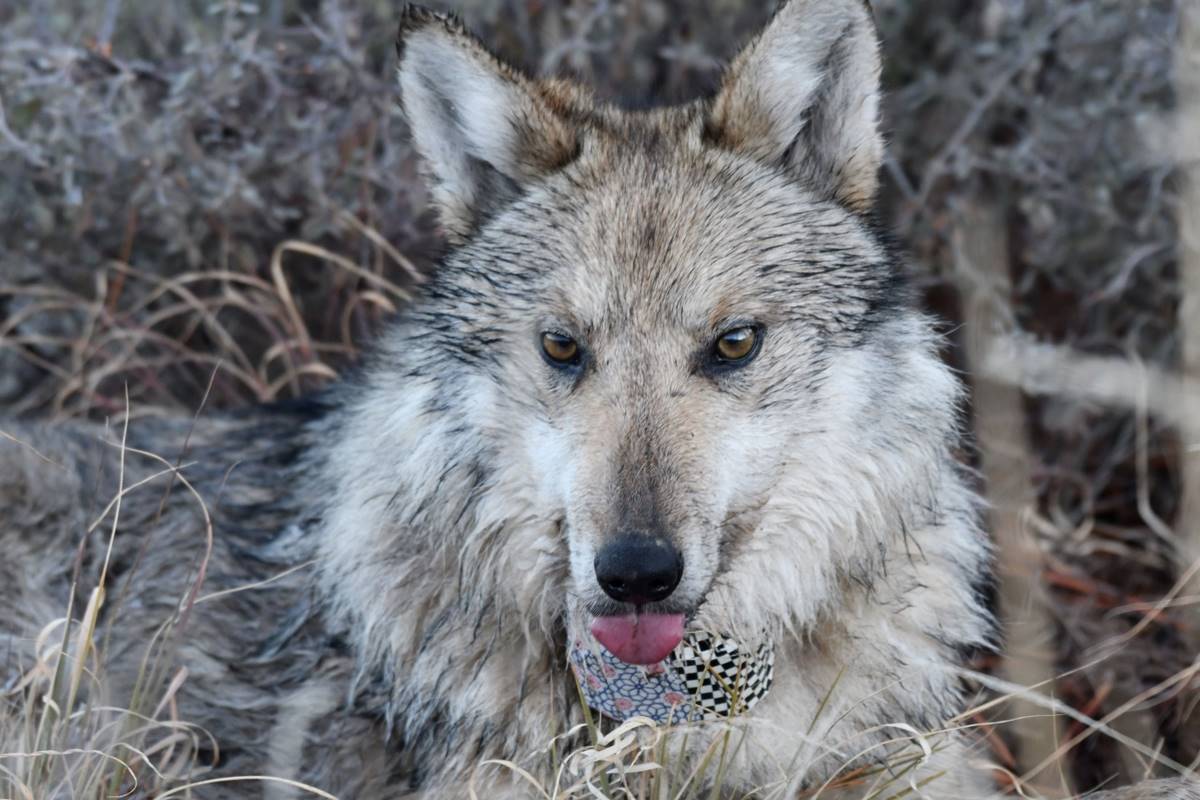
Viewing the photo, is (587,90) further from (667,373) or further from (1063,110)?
(1063,110)

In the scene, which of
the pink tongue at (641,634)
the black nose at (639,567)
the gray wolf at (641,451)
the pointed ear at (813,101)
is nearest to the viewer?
the black nose at (639,567)

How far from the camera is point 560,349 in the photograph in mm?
3143

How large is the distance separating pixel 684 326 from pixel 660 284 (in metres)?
0.11

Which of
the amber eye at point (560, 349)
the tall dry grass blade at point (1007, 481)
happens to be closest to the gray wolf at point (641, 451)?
the amber eye at point (560, 349)

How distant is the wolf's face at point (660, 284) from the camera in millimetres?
2908

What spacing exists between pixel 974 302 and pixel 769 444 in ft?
7.97

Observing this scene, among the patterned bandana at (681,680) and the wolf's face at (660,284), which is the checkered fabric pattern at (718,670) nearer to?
the patterned bandana at (681,680)

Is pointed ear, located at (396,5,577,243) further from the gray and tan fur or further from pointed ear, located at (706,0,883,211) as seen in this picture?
pointed ear, located at (706,0,883,211)

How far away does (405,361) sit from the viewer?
3506mm

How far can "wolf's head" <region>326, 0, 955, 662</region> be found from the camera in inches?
117

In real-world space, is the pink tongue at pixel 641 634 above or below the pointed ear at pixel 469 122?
below

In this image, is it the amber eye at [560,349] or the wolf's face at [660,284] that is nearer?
the wolf's face at [660,284]

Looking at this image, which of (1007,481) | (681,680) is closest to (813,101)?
(681,680)

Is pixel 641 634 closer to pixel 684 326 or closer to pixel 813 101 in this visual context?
pixel 684 326
